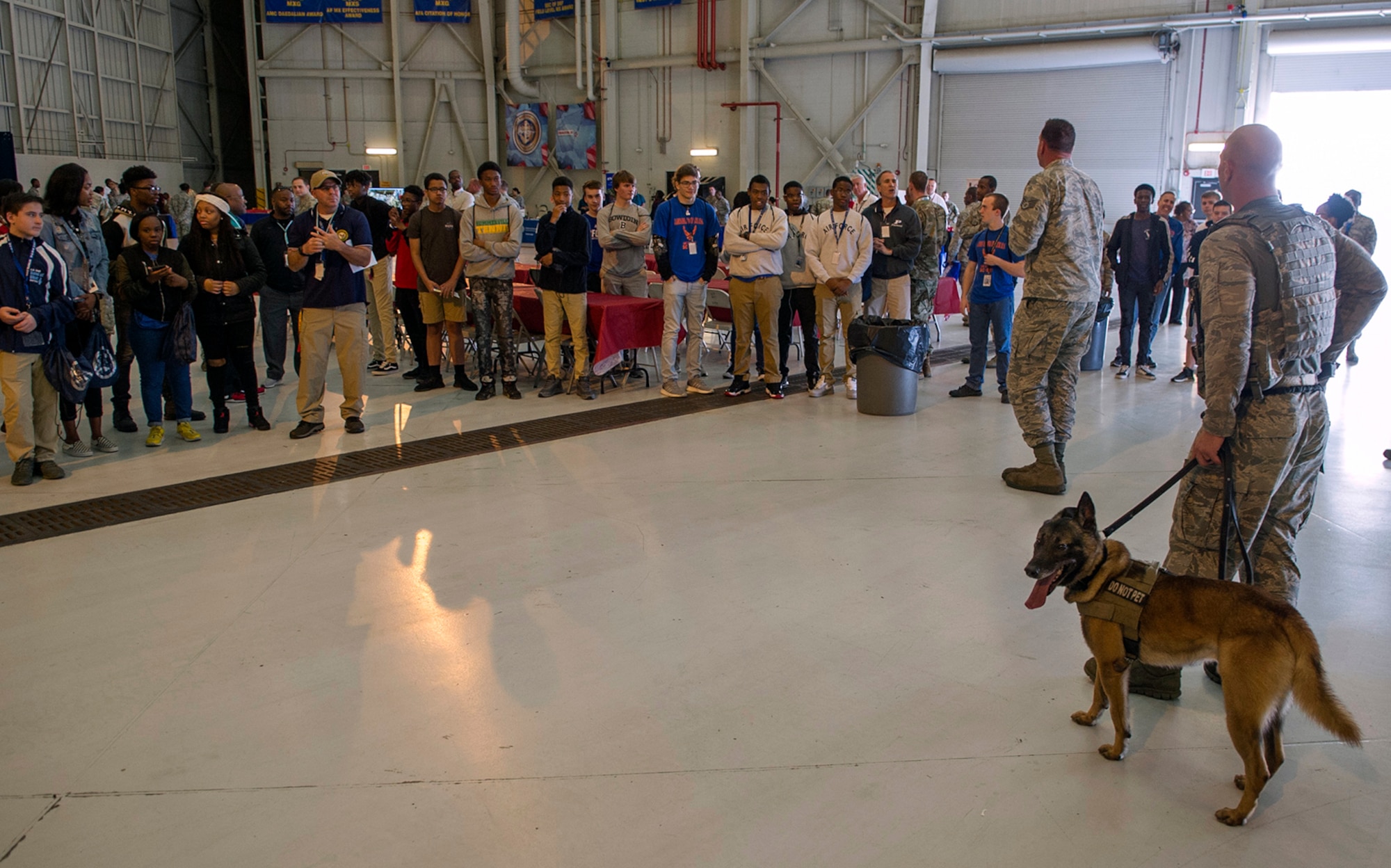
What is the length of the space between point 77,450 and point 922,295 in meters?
6.36

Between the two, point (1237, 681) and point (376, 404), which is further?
point (376, 404)

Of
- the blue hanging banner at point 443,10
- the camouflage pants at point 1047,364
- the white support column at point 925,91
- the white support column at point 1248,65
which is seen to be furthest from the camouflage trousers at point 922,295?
the blue hanging banner at point 443,10

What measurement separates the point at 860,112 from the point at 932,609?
16.3 metres

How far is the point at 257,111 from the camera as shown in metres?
21.2

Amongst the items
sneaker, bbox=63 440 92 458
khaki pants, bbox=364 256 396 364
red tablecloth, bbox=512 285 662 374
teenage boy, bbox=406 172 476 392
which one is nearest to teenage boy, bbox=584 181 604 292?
red tablecloth, bbox=512 285 662 374

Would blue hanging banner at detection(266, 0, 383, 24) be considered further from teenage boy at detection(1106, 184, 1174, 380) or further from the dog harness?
the dog harness

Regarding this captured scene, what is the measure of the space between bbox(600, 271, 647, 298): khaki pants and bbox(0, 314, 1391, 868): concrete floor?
11.0ft

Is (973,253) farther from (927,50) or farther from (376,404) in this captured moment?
(927,50)

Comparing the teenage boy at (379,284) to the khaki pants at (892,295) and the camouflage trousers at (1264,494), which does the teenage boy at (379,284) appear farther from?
the camouflage trousers at (1264,494)

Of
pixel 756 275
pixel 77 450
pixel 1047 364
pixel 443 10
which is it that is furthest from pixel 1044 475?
pixel 443 10

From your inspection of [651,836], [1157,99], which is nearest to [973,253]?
[651,836]

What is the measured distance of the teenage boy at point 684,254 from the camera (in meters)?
7.52

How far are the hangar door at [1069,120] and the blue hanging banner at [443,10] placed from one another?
1011 centimetres

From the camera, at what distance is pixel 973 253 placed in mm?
8062
